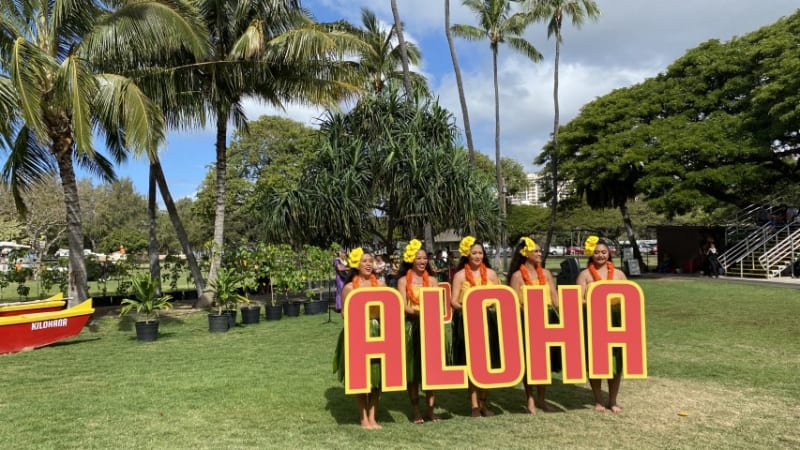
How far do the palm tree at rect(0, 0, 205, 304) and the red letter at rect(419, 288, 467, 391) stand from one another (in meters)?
7.21

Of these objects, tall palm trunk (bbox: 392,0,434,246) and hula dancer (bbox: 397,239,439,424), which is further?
tall palm trunk (bbox: 392,0,434,246)

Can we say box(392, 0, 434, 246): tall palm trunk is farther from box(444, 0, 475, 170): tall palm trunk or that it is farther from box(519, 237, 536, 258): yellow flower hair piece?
box(519, 237, 536, 258): yellow flower hair piece

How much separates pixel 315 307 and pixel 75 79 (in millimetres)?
7116

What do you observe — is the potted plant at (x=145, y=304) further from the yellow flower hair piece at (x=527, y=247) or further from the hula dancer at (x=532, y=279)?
the yellow flower hair piece at (x=527, y=247)

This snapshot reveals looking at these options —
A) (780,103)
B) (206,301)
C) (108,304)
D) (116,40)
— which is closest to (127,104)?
(116,40)

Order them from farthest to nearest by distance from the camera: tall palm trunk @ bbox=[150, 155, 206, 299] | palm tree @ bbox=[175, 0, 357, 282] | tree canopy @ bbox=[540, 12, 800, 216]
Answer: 1. tree canopy @ bbox=[540, 12, 800, 216]
2. tall palm trunk @ bbox=[150, 155, 206, 299]
3. palm tree @ bbox=[175, 0, 357, 282]

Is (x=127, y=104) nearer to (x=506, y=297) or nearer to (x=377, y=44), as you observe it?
(x=506, y=297)

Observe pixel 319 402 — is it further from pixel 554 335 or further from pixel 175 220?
pixel 175 220

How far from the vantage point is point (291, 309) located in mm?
13562

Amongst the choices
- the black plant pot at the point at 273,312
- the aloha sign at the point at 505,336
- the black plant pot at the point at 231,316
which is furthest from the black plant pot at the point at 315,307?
the aloha sign at the point at 505,336

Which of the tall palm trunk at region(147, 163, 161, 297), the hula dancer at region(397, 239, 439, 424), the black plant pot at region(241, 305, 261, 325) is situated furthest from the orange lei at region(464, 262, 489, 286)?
the tall palm trunk at region(147, 163, 161, 297)

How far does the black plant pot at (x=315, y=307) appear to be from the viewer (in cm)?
1376

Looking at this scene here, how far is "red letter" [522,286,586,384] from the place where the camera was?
16.8ft

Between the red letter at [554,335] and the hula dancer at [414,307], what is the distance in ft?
3.09
